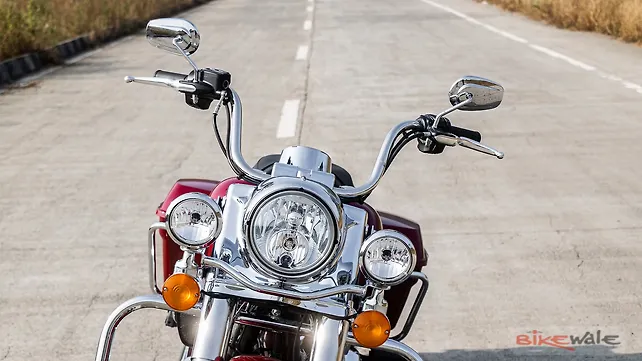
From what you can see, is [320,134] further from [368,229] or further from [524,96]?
[368,229]

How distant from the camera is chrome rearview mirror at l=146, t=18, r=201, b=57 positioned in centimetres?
275

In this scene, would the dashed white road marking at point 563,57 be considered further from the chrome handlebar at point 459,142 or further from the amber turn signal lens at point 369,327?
the amber turn signal lens at point 369,327

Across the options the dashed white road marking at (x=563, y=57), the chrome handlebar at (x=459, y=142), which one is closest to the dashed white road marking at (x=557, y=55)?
the dashed white road marking at (x=563, y=57)

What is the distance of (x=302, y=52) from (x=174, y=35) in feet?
40.2

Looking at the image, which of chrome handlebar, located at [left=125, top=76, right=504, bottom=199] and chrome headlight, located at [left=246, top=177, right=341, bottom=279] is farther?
chrome handlebar, located at [left=125, top=76, right=504, bottom=199]

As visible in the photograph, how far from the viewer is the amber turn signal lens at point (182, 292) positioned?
7.07 feet

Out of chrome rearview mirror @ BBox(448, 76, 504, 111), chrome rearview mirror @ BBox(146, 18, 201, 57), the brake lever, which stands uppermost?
chrome rearview mirror @ BBox(146, 18, 201, 57)

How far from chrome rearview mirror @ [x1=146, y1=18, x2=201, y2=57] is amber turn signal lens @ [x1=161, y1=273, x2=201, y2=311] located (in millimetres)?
812

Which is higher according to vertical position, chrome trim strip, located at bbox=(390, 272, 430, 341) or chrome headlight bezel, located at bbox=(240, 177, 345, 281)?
chrome headlight bezel, located at bbox=(240, 177, 345, 281)

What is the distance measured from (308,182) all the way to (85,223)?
396 cm

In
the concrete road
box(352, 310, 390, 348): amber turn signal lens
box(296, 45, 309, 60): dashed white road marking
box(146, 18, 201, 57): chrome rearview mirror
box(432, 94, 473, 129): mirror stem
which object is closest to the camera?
box(352, 310, 390, 348): amber turn signal lens

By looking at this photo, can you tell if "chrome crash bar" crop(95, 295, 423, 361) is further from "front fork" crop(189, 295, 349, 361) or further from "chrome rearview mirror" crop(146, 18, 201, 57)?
"chrome rearview mirror" crop(146, 18, 201, 57)

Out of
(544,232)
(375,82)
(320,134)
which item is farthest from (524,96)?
(544,232)

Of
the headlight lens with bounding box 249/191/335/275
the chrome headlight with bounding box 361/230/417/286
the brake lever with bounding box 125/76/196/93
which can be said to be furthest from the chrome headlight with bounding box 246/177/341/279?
the brake lever with bounding box 125/76/196/93
